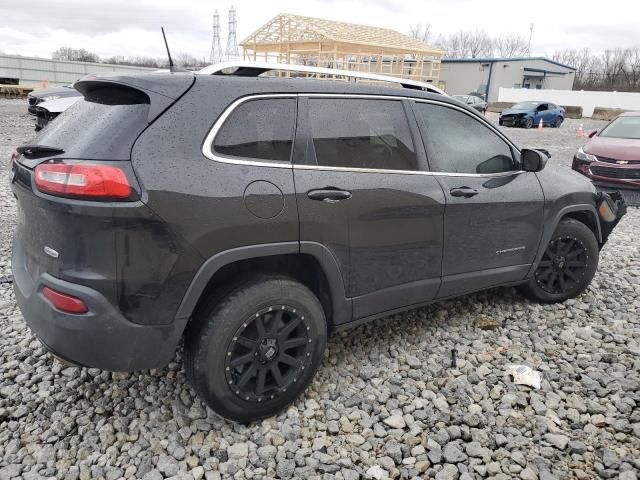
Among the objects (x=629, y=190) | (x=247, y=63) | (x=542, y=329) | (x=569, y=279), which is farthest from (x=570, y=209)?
(x=629, y=190)

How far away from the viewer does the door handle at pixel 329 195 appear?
2.60m

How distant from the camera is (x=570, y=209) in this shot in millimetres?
3994

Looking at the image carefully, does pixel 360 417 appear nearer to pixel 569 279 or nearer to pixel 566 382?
pixel 566 382

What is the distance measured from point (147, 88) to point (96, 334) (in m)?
1.16

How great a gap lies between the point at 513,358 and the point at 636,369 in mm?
777

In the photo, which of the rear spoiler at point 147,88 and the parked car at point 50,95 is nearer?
the rear spoiler at point 147,88

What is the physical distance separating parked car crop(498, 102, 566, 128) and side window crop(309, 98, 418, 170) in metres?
24.3

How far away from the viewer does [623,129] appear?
31.1ft

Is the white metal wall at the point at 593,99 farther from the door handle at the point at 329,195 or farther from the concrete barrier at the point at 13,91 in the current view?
the door handle at the point at 329,195

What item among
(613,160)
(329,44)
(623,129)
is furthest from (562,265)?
(329,44)

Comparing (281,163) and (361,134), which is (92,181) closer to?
(281,163)

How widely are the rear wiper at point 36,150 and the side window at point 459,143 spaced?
2.08 meters

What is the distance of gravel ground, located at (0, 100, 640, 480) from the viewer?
2441 mm

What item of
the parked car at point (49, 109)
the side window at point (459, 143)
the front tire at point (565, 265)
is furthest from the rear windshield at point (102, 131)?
the parked car at point (49, 109)
